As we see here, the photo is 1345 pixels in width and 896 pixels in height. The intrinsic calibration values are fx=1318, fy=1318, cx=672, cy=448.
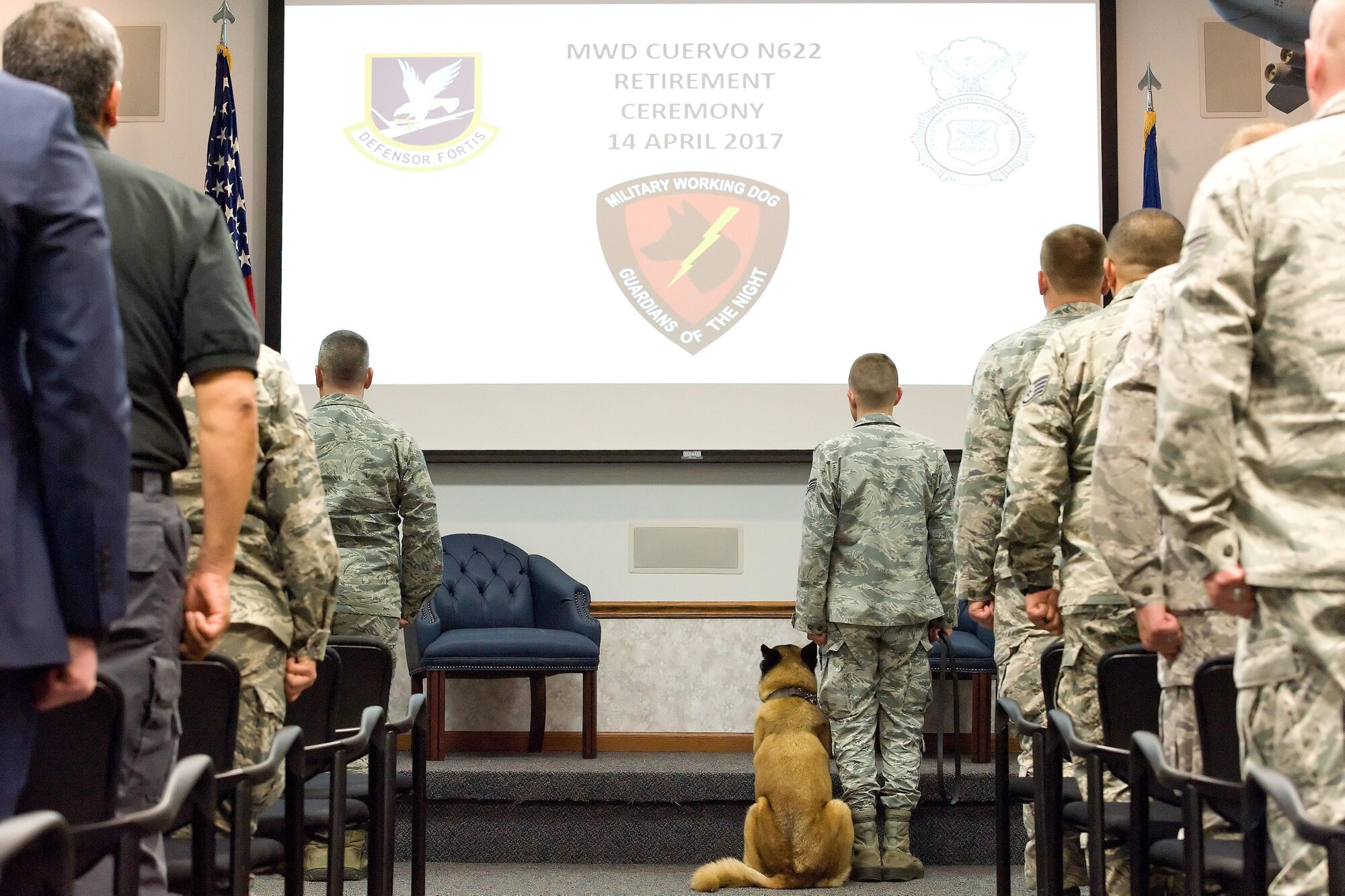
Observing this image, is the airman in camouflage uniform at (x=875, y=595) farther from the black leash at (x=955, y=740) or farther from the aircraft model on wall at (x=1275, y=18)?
the aircraft model on wall at (x=1275, y=18)

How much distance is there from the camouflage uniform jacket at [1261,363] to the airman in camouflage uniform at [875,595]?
2.72 meters

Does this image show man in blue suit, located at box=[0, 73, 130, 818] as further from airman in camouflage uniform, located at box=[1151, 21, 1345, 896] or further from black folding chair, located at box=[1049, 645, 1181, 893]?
black folding chair, located at box=[1049, 645, 1181, 893]

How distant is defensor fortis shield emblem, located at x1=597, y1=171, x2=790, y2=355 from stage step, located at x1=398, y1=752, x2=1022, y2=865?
1.96m

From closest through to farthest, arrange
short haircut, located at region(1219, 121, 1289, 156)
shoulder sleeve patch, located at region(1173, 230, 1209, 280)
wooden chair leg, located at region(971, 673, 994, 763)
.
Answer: shoulder sleeve patch, located at region(1173, 230, 1209, 280)
short haircut, located at region(1219, 121, 1289, 156)
wooden chair leg, located at region(971, 673, 994, 763)

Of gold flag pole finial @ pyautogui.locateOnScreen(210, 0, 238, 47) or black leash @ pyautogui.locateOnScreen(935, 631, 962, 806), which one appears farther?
gold flag pole finial @ pyautogui.locateOnScreen(210, 0, 238, 47)

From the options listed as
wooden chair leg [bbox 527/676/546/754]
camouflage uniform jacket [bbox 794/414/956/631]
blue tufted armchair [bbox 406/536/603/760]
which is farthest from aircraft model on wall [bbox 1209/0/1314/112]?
wooden chair leg [bbox 527/676/546/754]

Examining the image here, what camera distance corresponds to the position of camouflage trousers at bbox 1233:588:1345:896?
144 cm

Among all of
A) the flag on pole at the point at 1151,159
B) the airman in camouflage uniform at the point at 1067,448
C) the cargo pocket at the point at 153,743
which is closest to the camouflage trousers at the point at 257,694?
the cargo pocket at the point at 153,743

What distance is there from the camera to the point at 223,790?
1.91 metres

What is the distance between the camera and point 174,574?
1.72 meters

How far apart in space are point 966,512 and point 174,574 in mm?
2242

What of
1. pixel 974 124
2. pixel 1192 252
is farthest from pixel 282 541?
pixel 974 124

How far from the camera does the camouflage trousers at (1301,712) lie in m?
→ 1.44

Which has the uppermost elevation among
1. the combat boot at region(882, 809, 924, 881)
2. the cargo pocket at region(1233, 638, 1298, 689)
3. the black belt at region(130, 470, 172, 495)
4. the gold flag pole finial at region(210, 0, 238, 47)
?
the gold flag pole finial at region(210, 0, 238, 47)
